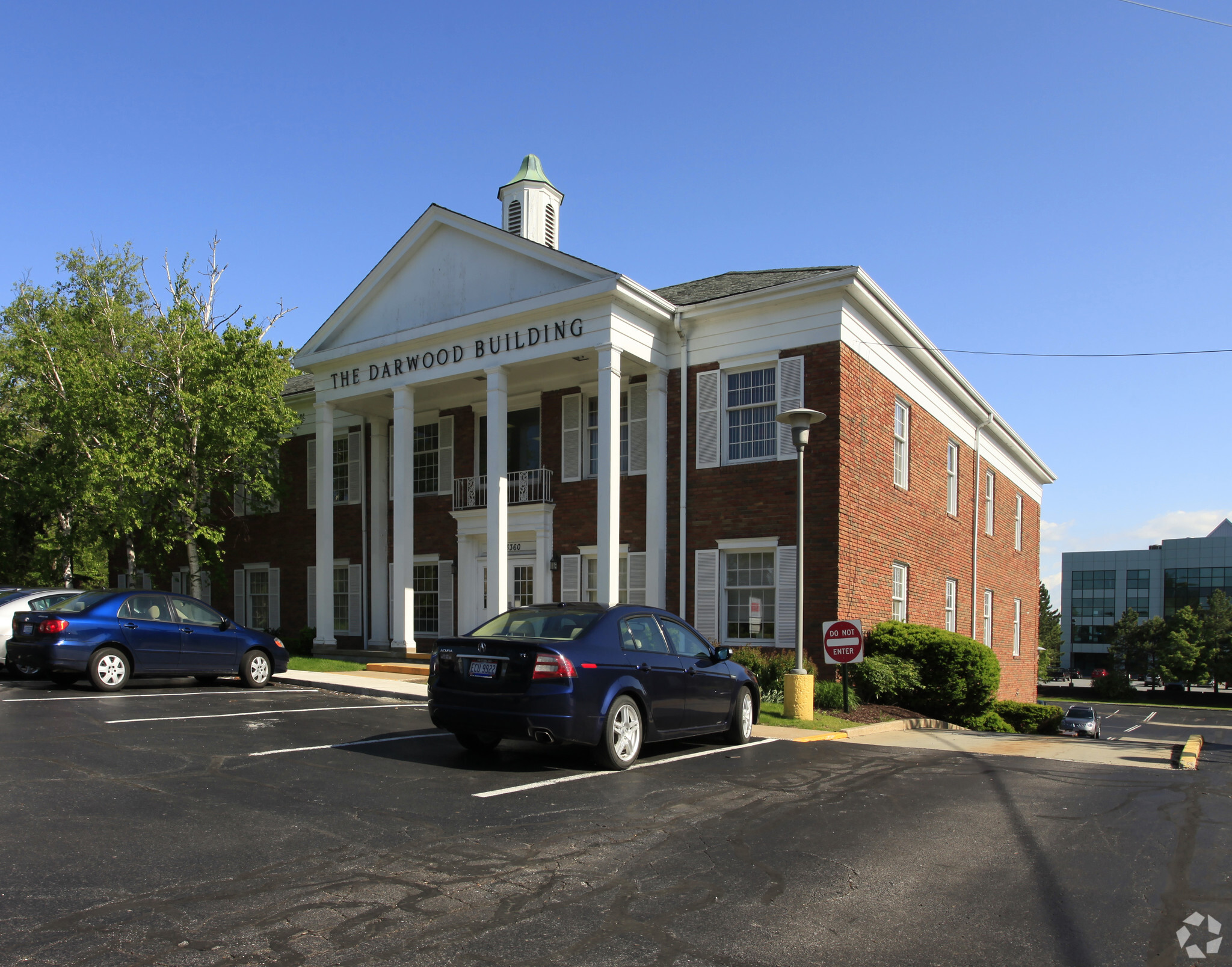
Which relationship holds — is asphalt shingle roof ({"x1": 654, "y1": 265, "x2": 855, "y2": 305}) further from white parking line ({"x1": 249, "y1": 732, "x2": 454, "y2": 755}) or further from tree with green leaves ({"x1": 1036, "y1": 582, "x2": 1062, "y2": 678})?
tree with green leaves ({"x1": 1036, "y1": 582, "x2": 1062, "y2": 678})

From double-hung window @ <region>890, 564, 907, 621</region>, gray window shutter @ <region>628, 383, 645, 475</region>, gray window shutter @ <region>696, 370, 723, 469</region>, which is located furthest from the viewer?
gray window shutter @ <region>628, 383, 645, 475</region>

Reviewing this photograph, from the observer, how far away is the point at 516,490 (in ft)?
72.6

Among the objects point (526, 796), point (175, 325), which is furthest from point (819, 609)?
point (175, 325)

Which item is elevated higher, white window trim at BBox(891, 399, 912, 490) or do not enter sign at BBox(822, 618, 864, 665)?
white window trim at BBox(891, 399, 912, 490)

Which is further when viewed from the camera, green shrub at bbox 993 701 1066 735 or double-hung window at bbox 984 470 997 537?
double-hung window at bbox 984 470 997 537

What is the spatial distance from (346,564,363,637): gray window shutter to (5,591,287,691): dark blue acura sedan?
9.10m

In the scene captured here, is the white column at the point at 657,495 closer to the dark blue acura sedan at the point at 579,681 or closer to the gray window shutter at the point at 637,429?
the gray window shutter at the point at 637,429

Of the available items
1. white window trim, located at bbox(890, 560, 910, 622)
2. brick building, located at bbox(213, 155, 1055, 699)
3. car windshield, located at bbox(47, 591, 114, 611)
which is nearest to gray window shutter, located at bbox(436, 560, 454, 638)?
brick building, located at bbox(213, 155, 1055, 699)

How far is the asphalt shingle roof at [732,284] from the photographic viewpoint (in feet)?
62.2

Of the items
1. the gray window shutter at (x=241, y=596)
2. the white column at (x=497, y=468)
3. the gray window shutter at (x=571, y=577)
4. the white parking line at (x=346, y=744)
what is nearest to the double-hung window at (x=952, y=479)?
the gray window shutter at (x=571, y=577)

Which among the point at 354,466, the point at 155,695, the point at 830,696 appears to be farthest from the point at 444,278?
the point at 830,696

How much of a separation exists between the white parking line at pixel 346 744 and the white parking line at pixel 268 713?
2328mm

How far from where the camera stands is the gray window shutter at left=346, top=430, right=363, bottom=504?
2522 cm

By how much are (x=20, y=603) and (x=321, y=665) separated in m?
5.89
